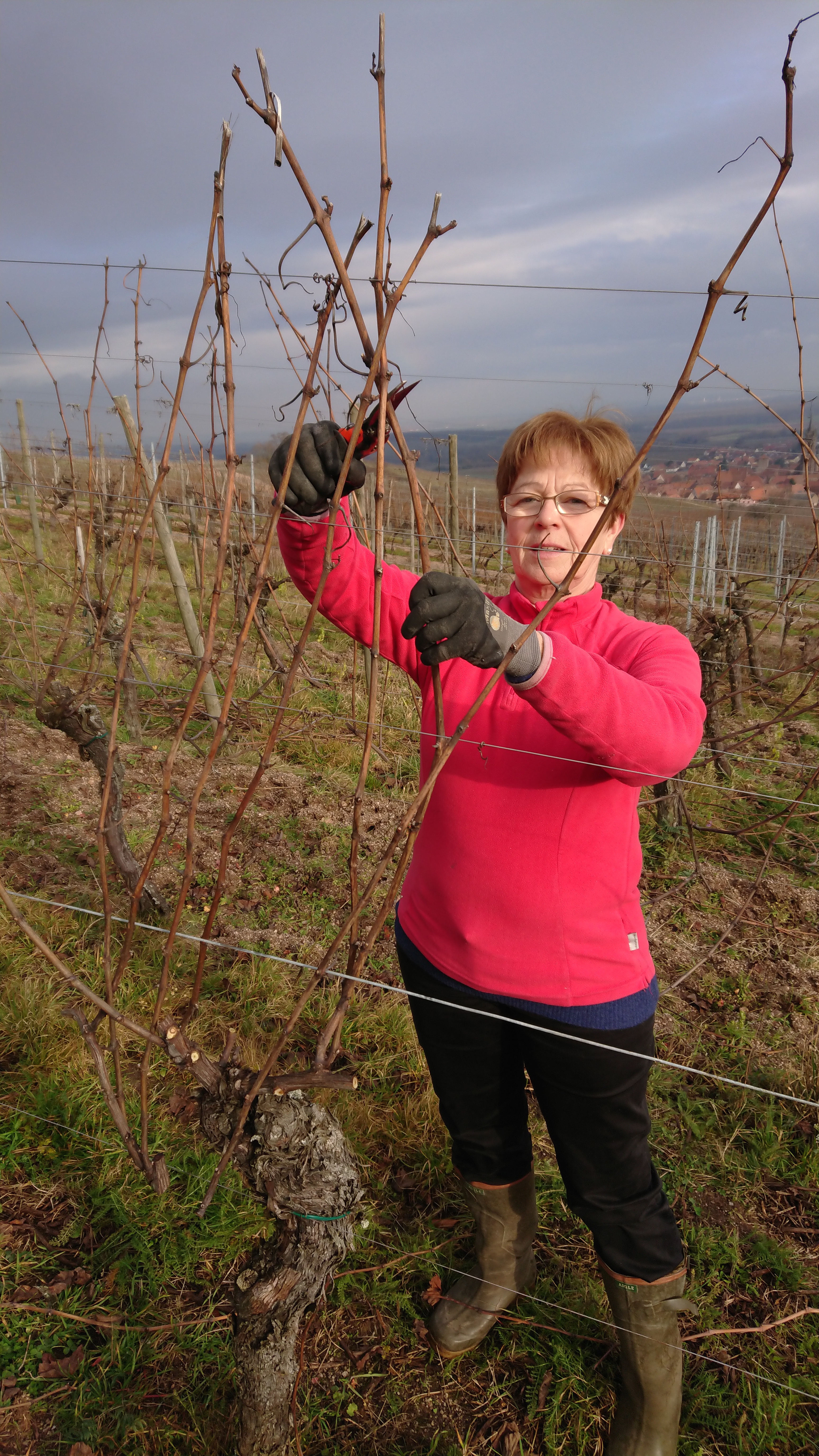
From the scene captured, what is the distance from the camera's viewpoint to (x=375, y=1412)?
1.56 m

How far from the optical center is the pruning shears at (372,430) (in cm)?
112

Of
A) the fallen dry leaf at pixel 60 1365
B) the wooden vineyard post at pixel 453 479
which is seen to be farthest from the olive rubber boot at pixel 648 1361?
the wooden vineyard post at pixel 453 479

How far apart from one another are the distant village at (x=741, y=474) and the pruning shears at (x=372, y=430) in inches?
51.6

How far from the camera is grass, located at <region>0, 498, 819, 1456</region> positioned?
5.08 feet

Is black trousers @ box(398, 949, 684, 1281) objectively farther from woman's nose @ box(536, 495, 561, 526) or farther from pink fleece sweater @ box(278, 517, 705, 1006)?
woman's nose @ box(536, 495, 561, 526)

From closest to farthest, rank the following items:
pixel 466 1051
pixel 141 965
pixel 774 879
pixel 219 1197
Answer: pixel 466 1051
pixel 219 1197
pixel 141 965
pixel 774 879

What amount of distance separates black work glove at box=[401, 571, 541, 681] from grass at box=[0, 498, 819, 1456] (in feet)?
2.00

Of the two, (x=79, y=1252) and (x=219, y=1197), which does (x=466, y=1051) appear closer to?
(x=219, y=1197)

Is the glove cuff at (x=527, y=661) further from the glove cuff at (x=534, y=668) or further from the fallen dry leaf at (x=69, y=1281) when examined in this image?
the fallen dry leaf at (x=69, y=1281)

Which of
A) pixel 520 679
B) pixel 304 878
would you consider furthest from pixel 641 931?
pixel 304 878

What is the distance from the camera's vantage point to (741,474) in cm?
426

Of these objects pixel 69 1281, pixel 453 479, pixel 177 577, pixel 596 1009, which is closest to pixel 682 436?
pixel 453 479

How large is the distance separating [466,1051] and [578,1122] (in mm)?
227

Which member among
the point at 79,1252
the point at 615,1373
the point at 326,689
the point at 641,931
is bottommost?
the point at 615,1373
